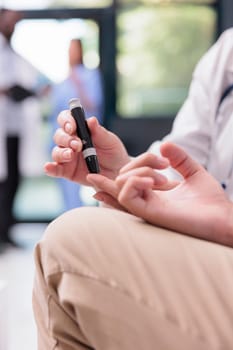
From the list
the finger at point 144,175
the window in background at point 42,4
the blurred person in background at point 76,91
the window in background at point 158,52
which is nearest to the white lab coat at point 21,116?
the blurred person in background at point 76,91

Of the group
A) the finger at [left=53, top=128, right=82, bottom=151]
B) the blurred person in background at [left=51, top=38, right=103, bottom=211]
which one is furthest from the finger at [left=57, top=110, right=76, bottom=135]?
the blurred person in background at [left=51, top=38, right=103, bottom=211]

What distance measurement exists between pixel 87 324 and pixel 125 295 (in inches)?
2.2

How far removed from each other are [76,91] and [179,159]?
359cm

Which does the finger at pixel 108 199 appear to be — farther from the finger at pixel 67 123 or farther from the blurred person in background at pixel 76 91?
the blurred person in background at pixel 76 91

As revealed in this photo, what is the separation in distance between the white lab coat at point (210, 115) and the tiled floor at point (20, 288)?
0.52m

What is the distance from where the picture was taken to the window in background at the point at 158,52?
4438 mm

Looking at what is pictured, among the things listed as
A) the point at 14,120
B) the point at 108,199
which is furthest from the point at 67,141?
the point at 14,120

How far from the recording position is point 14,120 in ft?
13.8

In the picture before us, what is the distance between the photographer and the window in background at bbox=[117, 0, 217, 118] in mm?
4438

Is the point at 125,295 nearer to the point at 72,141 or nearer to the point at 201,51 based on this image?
the point at 72,141

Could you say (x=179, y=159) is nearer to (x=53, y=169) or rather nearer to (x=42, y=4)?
(x=53, y=169)

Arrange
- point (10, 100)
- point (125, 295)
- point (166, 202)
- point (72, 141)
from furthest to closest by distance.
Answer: point (10, 100) → point (72, 141) → point (166, 202) → point (125, 295)

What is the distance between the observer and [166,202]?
79cm

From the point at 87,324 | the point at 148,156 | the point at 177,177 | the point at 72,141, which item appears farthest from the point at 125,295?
the point at 177,177
